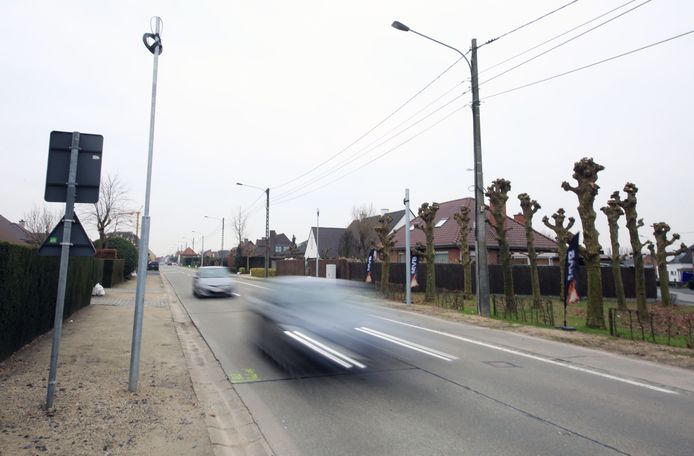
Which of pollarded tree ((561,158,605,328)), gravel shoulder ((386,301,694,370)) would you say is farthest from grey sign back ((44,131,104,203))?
pollarded tree ((561,158,605,328))

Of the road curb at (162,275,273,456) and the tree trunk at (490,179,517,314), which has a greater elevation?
the tree trunk at (490,179,517,314)

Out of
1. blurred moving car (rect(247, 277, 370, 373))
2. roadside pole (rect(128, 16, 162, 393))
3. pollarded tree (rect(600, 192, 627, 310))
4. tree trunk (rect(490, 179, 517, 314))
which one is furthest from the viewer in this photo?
pollarded tree (rect(600, 192, 627, 310))

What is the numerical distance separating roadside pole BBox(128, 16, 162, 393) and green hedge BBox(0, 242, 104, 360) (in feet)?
A: 8.76

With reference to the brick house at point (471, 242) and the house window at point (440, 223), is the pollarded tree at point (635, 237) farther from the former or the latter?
the house window at point (440, 223)

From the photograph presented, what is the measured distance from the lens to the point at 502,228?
16859mm

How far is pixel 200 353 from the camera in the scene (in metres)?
8.85

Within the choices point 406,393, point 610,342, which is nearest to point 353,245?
point 610,342

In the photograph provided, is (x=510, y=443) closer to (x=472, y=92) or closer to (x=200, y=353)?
(x=200, y=353)

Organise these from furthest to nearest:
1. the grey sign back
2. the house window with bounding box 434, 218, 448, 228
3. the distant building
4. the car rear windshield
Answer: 1. the house window with bounding box 434, 218, 448, 228
2. the distant building
3. the car rear windshield
4. the grey sign back

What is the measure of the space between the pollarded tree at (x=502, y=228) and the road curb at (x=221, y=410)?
459 inches

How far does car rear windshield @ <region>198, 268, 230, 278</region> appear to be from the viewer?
72.0 ft

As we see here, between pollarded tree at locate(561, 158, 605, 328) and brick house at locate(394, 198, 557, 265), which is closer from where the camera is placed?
pollarded tree at locate(561, 158, 605, 328)

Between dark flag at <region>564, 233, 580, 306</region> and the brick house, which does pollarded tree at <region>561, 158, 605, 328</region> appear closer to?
dark flag at <region>564, 233, 580, 306</region>

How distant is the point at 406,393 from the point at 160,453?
131 inches
